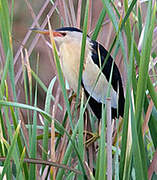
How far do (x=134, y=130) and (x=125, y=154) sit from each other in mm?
95

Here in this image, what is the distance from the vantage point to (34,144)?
745mm

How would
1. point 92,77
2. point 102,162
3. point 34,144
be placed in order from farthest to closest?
point 92,77
point 34,144
point 102,162

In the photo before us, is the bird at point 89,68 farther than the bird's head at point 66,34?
Yes

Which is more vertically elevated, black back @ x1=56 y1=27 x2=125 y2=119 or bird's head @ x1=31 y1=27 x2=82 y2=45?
bird's head @ x1=31 y1=27 x2=82 y2=45

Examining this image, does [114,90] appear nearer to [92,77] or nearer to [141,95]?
[92,77]

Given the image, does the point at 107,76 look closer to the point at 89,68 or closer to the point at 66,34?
the point at 89,68

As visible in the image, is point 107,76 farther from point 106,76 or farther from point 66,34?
point 66,34

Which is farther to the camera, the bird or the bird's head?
the bird

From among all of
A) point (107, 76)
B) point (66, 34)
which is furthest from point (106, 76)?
point (66, 34)

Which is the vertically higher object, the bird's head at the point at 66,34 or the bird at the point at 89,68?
the bird's head at the point at 66,34

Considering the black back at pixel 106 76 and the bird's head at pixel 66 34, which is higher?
the bird's head at pixel 66 34

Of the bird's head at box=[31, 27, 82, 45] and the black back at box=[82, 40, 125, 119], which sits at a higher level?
the bird's head at box=[31, 27, 82, 45]

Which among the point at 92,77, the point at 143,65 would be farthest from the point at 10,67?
the point at 92,77

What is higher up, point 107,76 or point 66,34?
point 66,34
